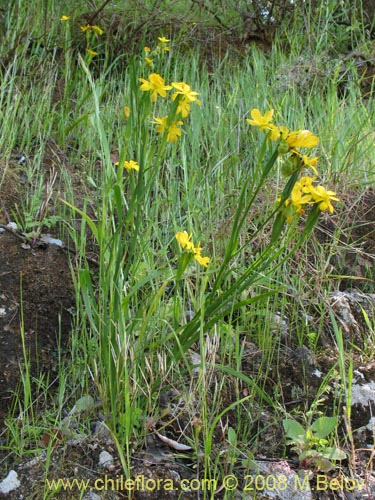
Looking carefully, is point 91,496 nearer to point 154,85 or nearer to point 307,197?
point 307,197

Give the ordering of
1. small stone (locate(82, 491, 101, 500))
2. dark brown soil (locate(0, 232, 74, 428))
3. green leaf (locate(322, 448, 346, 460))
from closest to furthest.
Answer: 1. small stone (locate(82, 491, 101, 500))
2. green leaf (locate(322, 448, 346, 460))
3. dark brown soil (locate(0, 232, 74, 428))

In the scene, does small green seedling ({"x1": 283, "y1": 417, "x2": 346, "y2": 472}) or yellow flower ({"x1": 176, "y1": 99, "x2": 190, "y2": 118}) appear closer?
yellow flower ({"x1": 176, "y1": 99, "x2": 190, "y2": 118})

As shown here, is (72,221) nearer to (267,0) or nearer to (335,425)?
(335,425)

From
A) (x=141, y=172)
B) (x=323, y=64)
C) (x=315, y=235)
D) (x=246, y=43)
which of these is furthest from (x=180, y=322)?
(x=246, y=43)

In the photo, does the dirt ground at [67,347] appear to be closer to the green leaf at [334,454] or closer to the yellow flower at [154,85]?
the green leaf at [334,454]

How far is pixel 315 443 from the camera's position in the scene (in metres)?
1.42

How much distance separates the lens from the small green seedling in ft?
4.60

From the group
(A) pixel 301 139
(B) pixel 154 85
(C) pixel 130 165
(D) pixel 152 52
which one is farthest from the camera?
(D) pixel 152 52

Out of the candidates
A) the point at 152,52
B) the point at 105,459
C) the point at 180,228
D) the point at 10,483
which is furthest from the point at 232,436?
the point at 152,52

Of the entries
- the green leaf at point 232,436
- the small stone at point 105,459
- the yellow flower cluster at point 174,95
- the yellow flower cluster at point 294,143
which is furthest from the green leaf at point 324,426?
the yellow flower cluster at point 174,95

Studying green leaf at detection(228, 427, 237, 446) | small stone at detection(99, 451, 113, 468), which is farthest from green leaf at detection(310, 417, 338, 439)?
small stone at detection(99, 451, 113, 468)

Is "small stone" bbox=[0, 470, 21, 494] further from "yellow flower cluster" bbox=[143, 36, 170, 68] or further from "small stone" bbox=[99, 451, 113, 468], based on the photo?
"yellow flower cluster" bbox=[143, 36, 170, 68]

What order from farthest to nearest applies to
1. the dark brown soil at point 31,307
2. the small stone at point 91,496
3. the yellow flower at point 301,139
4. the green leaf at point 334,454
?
the dark brown soil at point 31,307 → the green leaf at point 334,454 → the small stone at point 91,496 → the yellow flower at point 301,139

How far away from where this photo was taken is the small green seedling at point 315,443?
1.40 m
